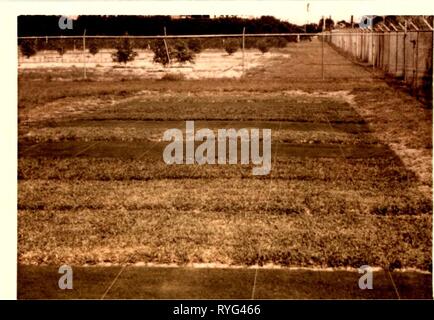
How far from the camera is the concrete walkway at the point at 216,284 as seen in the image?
3.85 metres

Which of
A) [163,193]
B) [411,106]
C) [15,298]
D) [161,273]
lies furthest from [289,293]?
[411,106]

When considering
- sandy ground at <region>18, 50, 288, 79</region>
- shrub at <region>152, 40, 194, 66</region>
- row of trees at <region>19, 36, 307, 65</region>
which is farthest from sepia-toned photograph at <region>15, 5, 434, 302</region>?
shrub at <region>152, 40, 194, 66</region>

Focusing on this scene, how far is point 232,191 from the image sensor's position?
6316 millimetres

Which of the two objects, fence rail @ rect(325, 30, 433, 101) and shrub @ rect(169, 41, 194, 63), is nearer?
fence rail @ rect(325, 30, 433, 101)

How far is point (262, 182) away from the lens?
6.66 metres

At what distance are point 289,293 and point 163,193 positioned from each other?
2.79m

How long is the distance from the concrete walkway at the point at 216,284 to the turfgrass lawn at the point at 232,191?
0.20 m

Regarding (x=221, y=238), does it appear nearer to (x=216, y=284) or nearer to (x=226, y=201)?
(x=216, y=284)

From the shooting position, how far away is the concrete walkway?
3.85 m

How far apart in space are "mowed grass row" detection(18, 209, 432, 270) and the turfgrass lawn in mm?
16

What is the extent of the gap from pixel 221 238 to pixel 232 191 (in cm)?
149

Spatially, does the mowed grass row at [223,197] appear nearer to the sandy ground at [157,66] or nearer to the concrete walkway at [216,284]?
the concrete walkway at [216,284]

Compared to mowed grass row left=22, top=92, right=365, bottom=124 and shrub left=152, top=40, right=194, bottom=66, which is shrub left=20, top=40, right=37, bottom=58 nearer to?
shrub left=152, top=40, right=194, bottom=66

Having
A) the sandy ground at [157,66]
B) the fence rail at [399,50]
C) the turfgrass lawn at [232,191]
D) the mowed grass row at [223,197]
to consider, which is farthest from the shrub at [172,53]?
the mowed grass row at [223,197]
